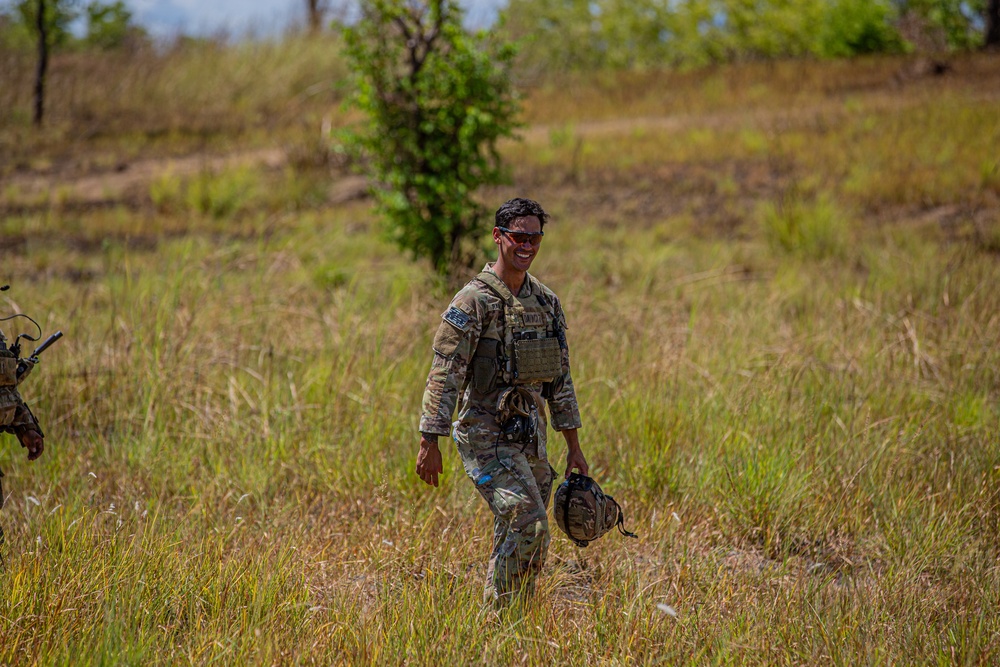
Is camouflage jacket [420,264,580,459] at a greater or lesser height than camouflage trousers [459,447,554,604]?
greater

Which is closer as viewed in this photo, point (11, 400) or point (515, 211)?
point (11, 400)

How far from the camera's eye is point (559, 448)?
14.1 ft

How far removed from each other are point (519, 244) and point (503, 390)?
0.50m

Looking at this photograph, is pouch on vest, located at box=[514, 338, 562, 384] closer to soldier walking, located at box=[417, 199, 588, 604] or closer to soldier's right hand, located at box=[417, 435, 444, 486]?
soldier walking, located at box=[417, 199, 588, 604]

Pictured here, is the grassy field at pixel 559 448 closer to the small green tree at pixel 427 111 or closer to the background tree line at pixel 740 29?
the small green tree at pixel 427 111

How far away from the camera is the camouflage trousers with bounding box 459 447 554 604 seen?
294 cm

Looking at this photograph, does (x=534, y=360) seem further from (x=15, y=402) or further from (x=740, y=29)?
(x=740, y=29)

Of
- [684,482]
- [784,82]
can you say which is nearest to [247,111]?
[784,82]

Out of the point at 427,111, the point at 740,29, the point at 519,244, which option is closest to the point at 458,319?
the point at 519,244

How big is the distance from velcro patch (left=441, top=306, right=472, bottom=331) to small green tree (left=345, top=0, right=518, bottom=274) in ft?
12.4

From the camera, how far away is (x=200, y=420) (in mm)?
4684

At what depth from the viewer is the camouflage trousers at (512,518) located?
2.94 metres

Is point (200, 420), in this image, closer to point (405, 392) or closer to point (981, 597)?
point (405, 392)

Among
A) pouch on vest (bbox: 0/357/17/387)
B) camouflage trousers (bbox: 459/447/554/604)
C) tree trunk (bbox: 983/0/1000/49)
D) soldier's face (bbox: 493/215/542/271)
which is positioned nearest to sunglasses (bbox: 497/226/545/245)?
soldier's face (bbox: 493/215/542/271)
